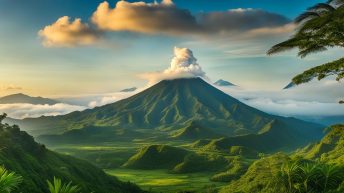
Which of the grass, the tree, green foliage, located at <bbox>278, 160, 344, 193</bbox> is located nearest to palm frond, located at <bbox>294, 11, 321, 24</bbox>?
the tree

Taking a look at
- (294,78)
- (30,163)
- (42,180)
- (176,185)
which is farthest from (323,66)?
(176,185)

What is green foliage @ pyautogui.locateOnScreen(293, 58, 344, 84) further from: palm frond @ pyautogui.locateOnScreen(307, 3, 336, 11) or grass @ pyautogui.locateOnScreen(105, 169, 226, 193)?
grass @ pyautogui.locateOnScreen(105, 169, 226, 193)

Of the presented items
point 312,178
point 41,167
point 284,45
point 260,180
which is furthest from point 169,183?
point 284,45

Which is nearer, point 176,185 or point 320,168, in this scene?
point 320,168

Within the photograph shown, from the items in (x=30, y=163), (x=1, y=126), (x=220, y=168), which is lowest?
(x=220, y=168)

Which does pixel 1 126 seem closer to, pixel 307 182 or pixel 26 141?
pixel 26 141

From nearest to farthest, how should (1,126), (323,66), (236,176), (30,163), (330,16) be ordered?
(330,16)
(323,66)
(30,163)
(1,126)
(236,176)

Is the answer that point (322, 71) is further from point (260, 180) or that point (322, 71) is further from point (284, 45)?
point (260, 180)
